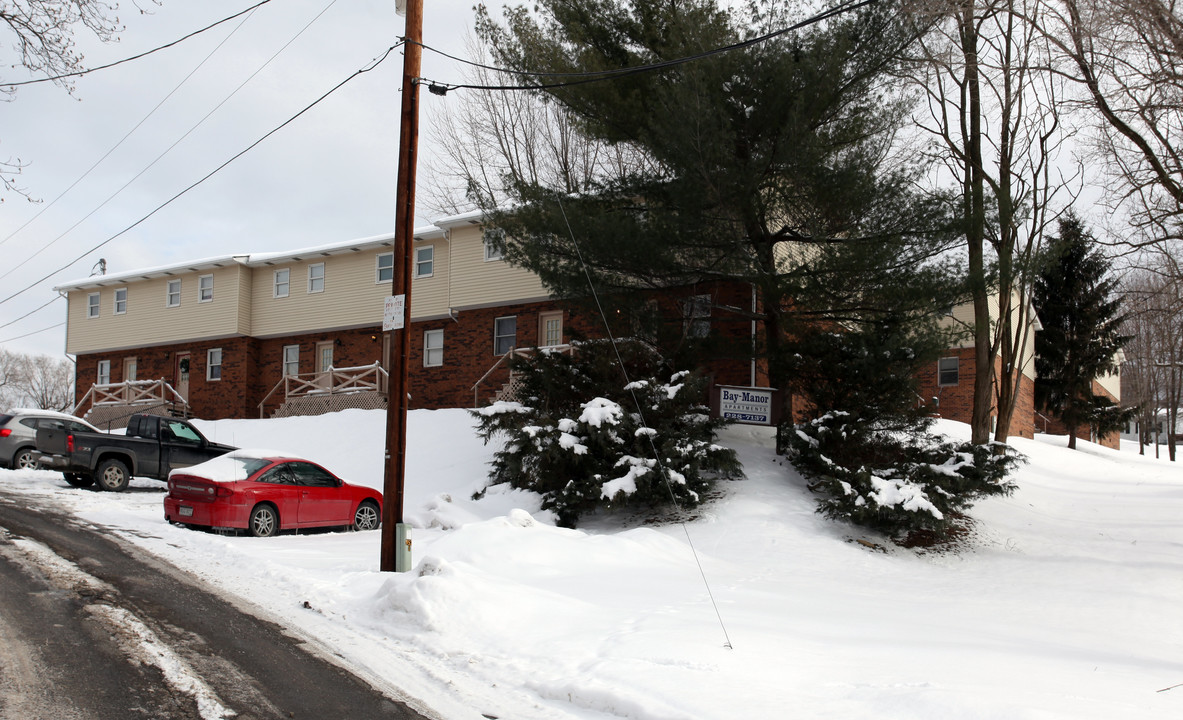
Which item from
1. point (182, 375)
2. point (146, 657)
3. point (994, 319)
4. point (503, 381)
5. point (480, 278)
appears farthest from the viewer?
point (182, 375)

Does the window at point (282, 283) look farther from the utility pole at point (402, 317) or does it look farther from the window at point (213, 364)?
the utility pole at point (402, 317)

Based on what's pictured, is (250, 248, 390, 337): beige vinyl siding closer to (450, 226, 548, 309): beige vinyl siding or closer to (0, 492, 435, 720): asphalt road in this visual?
(450, 226, 548, 309): beige vinyl siding

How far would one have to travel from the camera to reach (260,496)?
13.3 meters

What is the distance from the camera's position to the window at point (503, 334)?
89.2ft

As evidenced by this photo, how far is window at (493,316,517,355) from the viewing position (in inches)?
1071

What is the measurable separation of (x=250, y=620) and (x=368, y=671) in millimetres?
1841

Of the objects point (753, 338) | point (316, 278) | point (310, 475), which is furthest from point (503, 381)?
point (310, 475)

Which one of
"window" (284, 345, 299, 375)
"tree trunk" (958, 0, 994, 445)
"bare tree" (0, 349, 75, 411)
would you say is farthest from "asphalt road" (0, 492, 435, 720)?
"bare tree" (0, 349, 75, 411)

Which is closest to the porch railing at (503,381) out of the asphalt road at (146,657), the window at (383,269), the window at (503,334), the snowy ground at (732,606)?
the window at (503,334)

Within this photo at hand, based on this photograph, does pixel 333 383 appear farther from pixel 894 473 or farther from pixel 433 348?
pixel 894 473

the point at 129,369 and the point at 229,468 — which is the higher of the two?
the point at 129,369

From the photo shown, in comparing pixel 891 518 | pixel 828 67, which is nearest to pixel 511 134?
pixel 828 67

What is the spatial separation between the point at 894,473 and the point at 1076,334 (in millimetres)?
28200

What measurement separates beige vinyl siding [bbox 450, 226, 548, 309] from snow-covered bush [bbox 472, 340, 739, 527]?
10.1 meters
